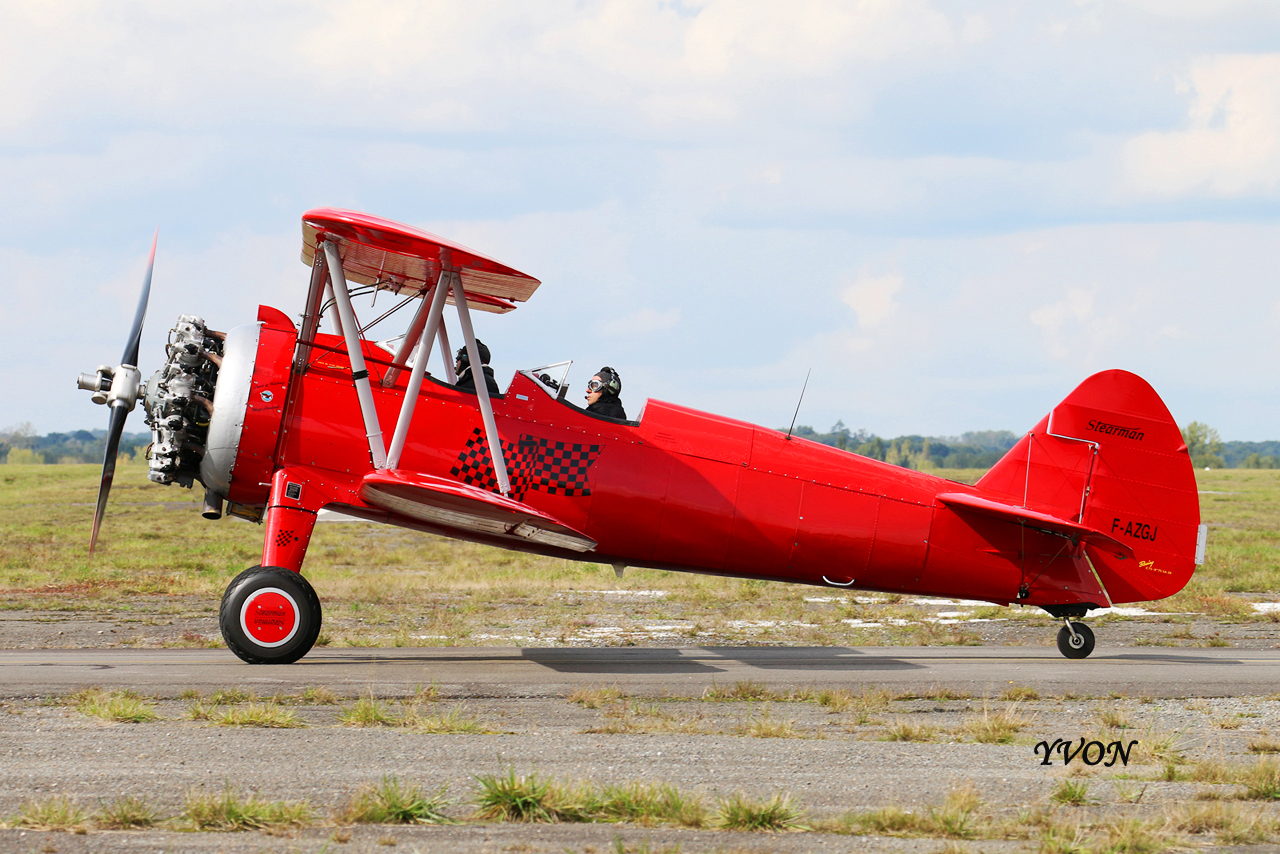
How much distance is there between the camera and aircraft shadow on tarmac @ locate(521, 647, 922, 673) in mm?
11023

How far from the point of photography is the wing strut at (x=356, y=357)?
10109 millimetres

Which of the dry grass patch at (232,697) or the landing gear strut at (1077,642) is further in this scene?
the landing gear strut at (1077,642)

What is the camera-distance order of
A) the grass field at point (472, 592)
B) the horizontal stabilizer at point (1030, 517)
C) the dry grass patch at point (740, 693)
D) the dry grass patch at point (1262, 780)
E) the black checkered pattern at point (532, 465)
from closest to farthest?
the dry grass patch at point (1262, 780)
the dry grass patch at point (740, 693)
the black checkered pattern at point (532, 465)
the horizontal stabilizer at point (1030, 517)
the grass field at point (472, 592)

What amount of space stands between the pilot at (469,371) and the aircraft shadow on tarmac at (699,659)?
282 cm

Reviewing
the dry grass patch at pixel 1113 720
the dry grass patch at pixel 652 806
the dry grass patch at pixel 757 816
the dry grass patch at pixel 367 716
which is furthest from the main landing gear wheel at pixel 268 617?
the dry grass patch at pixel 1113 720

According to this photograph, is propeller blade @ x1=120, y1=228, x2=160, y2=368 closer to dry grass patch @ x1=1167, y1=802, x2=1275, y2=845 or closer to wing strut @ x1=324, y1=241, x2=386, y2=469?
wing strut @ x1=324, y1=241, x2=386, y2=469

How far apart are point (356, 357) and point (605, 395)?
2.55m

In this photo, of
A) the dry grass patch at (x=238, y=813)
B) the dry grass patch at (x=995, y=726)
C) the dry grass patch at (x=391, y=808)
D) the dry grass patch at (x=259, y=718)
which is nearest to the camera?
the dry grass patch at (x=238, y=813)

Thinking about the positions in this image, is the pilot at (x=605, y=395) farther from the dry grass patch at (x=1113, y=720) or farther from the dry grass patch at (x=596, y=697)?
the dry grass patch at (x=1113, y=720)

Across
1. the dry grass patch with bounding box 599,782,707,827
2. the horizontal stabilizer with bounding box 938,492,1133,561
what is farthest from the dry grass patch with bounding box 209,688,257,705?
the horizontal stabilizer with bounding box 938,492,1133,561

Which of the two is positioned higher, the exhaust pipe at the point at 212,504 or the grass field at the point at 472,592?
the exhaust pipe at the point at 212,504

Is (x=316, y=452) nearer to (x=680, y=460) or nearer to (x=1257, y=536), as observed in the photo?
(x=680, y=460)

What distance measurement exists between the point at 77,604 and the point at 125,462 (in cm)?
10085

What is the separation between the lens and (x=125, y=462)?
108 meters
